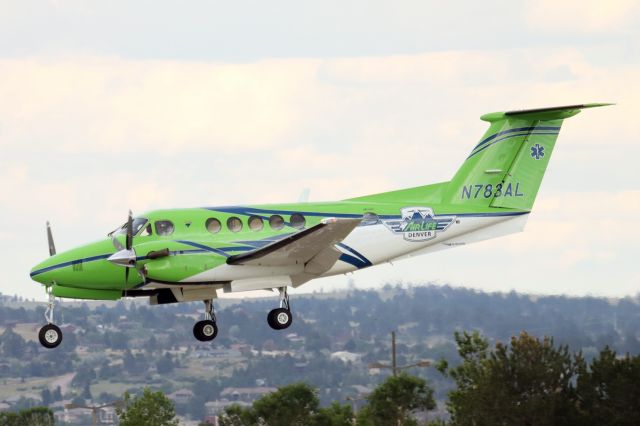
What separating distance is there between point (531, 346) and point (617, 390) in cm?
548

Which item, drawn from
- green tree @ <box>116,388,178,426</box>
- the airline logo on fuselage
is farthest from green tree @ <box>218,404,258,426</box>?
the airline logo on fuselage

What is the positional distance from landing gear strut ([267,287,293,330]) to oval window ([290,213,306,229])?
1.88m

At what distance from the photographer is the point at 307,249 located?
1721 inches

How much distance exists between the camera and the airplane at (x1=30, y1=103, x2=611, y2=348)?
142ft

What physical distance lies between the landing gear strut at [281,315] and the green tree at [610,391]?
108 feet

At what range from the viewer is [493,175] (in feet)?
157

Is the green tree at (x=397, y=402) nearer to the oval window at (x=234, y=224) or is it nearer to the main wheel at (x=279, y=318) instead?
the main wheel at (x=279, y=318)

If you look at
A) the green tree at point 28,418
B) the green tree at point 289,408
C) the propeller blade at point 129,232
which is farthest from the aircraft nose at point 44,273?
the green tree at point 28,418

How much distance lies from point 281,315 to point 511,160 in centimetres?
940

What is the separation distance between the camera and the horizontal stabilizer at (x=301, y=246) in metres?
42.2

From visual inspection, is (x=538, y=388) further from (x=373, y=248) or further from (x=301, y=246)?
(x=301, y=246)

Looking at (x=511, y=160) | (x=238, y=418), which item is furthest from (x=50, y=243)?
(x=238, y=418)

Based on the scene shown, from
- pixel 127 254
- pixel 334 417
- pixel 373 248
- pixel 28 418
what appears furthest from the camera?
pixel 28 418

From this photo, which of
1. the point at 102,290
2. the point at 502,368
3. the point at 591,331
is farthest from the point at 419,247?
the point at 591,331
